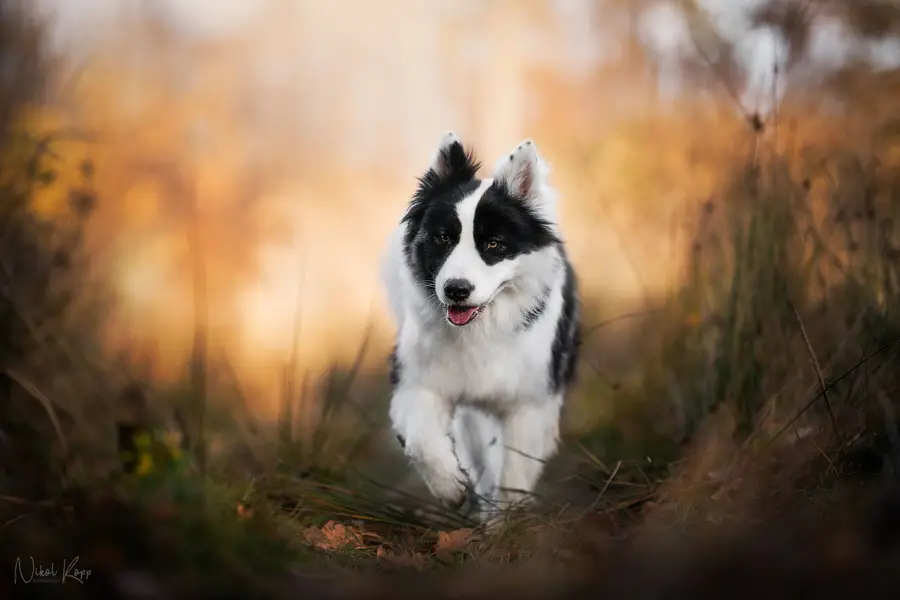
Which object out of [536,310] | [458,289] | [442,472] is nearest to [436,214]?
[458,289]

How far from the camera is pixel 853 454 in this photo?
106 inches

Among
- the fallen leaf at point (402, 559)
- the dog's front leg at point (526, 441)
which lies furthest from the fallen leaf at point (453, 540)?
the dog's front leg at point (526, 441)

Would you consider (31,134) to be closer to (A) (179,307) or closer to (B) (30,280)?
(B) (30,280)

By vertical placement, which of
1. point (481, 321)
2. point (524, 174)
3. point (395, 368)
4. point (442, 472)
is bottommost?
point (442, 472)

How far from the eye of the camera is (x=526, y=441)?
371 centimetres

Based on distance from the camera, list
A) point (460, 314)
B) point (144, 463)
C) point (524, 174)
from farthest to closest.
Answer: point (524, 174), point (144, 463), point (460, 314)

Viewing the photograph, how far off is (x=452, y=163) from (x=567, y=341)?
0.98m

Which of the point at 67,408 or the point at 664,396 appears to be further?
the point at 664,396

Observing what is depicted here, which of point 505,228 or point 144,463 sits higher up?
point 505,228

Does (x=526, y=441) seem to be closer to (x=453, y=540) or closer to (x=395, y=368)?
(x=395, y=368)

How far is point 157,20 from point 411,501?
632 centimetres

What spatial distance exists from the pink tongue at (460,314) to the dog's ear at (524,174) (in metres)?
0.58

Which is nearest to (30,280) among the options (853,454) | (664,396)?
(664,396)

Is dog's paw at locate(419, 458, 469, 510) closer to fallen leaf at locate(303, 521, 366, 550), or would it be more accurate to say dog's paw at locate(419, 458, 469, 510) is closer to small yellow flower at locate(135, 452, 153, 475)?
fallen leaf at locate(303, 521, 366, 550)
